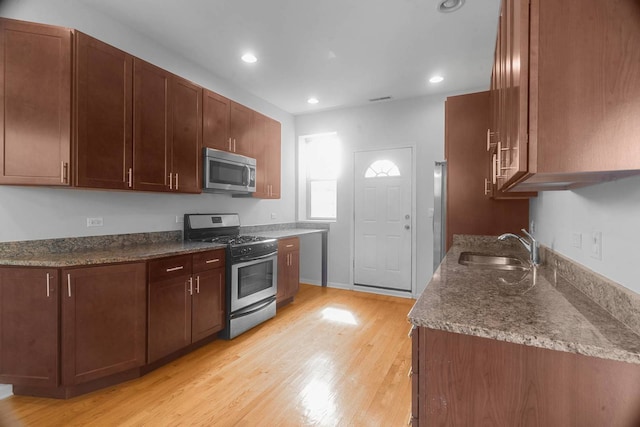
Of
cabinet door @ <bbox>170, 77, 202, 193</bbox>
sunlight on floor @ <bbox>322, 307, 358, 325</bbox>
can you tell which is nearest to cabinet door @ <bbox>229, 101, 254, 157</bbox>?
cabinet door @ <bbox>170, 77, 202, 193</bbox>

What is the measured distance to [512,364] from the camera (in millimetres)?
938

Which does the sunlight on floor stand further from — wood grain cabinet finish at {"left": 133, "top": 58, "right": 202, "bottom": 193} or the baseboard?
the baseboard

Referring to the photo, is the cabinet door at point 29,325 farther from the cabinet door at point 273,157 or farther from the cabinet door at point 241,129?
the cabinet door at point 273,157

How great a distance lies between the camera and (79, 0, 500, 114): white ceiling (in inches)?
94.3

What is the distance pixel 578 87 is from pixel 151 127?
2.75m

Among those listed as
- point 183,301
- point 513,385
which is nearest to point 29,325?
point 183,301

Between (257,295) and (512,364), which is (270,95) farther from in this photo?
(512,364)

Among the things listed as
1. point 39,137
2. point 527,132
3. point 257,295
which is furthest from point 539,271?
point 39,137

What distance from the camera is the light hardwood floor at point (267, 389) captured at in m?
1.82

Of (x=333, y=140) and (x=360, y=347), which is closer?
(x=360, y=347)

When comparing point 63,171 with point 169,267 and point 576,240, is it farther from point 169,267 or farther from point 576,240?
point 576,240

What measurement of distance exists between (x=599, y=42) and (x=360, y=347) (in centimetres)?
262

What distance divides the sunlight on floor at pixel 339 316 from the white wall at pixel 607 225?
Result: 218cm

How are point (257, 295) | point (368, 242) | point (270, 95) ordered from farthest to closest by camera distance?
point (368, 242) < point (270, 95) < point (257, 295)
